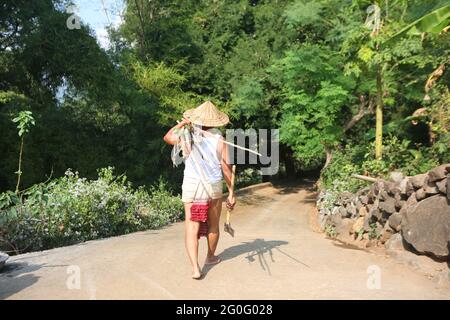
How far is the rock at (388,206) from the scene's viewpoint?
830 cm

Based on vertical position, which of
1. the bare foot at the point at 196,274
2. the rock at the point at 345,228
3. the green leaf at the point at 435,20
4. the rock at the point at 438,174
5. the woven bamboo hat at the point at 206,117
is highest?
the green leaf at the point at 435,20

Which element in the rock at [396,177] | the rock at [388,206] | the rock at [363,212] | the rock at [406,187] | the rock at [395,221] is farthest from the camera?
the rock at [363,212]

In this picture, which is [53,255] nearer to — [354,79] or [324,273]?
[324,273]

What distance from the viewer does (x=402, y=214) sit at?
23.4 ft

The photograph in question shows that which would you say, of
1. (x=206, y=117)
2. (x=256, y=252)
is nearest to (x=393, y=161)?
(x=256, y=252)

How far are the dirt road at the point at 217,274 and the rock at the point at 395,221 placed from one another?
1.07 metres

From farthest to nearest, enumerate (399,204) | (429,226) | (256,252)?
(399,204), (256,252), (429,226)

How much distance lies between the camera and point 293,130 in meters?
17.6

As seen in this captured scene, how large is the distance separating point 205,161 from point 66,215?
16.0 ft

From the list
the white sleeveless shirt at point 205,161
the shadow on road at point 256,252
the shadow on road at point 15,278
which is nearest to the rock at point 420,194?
the shadow on road at point 256,252

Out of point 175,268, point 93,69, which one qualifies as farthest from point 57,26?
point 175,268

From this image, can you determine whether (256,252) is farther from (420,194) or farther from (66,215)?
(66,215)

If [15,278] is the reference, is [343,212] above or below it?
below

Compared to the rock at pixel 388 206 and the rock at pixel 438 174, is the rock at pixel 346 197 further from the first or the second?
the rock at pixel 438 174
